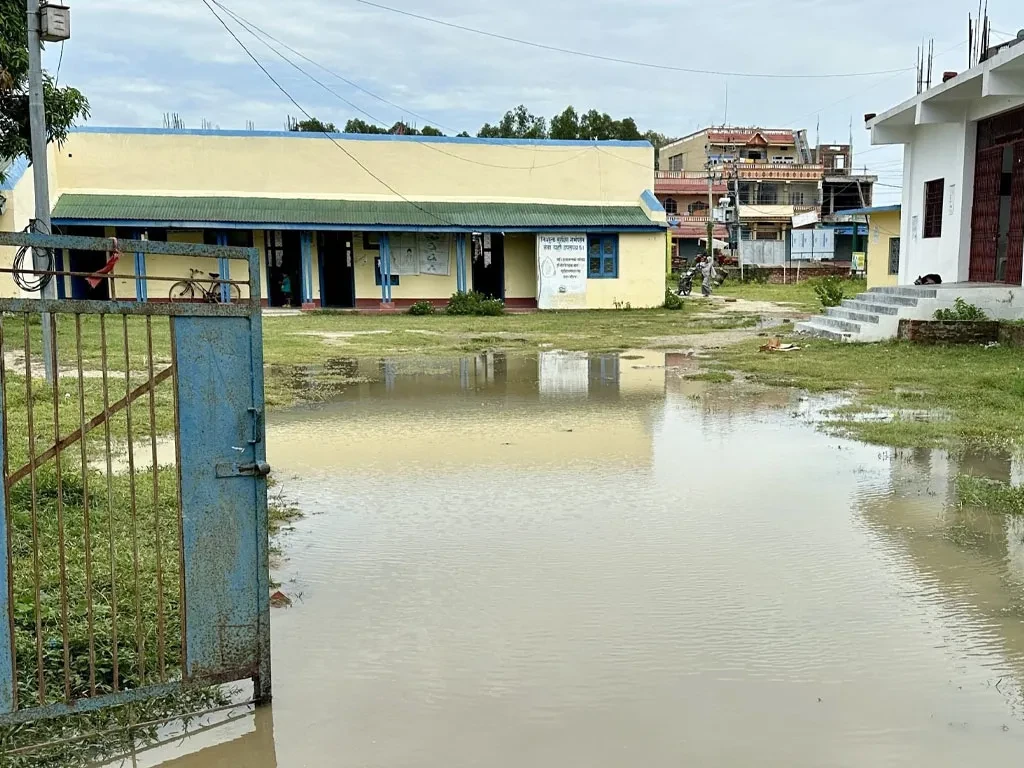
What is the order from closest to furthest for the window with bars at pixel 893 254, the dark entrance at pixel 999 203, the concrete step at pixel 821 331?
the dark entrance at pixel 999 203
the concrete step at pixel 821 331
the window with bars at pixel 893 254

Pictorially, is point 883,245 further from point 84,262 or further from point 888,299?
point 84,262

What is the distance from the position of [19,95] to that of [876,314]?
1478cm

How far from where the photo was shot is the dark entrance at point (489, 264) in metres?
29.8

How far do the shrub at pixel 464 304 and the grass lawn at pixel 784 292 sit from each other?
9.81 metres

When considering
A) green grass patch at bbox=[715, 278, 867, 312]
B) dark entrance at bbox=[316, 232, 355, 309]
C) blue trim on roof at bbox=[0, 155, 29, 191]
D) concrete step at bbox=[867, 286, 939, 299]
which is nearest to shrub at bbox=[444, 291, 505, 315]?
dark entrance at bbox=[316, 232, 355, 309]

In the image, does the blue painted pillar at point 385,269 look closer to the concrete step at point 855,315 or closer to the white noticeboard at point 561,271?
the white noticeboard at point 561,271

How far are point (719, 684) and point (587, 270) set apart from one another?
993 inches

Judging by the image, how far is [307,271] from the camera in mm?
27672

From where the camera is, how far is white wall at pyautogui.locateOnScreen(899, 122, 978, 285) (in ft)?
56.3

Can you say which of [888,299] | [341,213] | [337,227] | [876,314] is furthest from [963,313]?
[341,213]

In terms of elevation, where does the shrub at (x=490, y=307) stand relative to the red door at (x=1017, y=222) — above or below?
below

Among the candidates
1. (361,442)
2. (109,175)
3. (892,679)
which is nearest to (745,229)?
(109,175)

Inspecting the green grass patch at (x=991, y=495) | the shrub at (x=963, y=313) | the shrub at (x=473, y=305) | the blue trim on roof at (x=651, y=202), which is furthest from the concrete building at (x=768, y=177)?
the green grass patch at (x=991, y=495)

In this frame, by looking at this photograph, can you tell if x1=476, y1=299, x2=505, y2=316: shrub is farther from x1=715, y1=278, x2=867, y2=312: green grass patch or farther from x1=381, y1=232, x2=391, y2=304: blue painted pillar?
x1=715, y1=278, x2=867, y2=312: green grass patch
